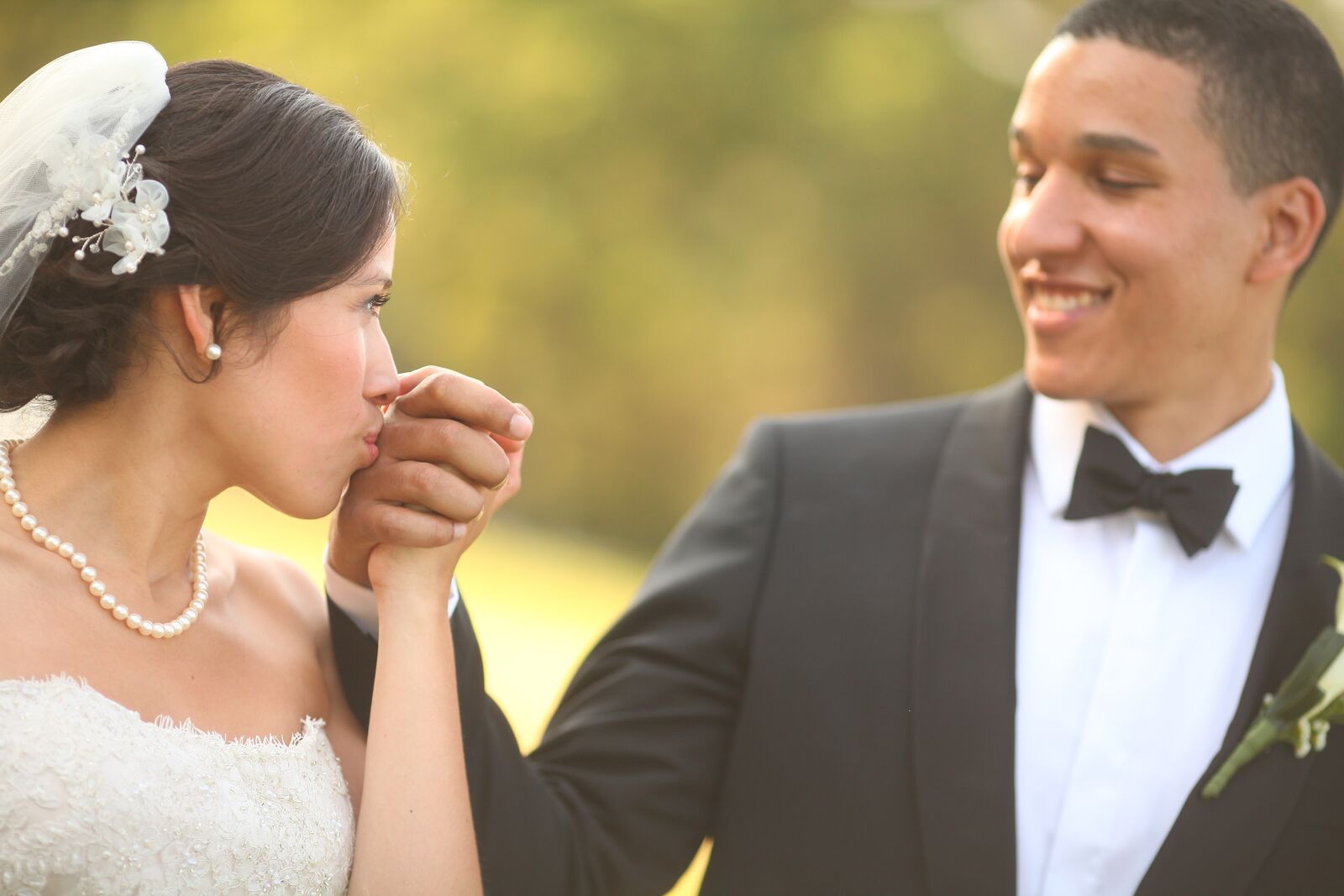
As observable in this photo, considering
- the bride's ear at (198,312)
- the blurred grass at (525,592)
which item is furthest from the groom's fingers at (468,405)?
the blurred grass at (525,592)

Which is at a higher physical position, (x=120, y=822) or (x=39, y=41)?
(x=39, y=41)

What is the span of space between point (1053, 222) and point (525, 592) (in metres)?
9.26

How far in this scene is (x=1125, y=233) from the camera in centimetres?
267

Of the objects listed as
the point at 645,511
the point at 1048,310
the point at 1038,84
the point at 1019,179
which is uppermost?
the point at 1038,84

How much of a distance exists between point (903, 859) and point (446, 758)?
911mm

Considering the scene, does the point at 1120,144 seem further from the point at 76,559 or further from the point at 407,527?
the point at 76,559

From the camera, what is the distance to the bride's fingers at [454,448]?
7.04 ft

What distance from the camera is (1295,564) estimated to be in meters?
2.61

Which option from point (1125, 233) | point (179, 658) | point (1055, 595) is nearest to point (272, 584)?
point (179, 658)

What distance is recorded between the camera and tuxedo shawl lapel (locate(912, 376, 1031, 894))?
2.46m

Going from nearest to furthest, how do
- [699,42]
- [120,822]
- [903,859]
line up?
[120,822]
[903,859]
[699,42]

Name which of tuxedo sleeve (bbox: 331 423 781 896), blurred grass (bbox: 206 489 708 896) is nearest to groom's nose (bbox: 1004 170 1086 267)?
tuxedo sleeve (bbox: 331 423 781 896)

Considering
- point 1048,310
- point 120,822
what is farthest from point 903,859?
point 120,822

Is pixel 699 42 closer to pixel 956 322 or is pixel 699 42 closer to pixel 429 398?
pixel 956 322
